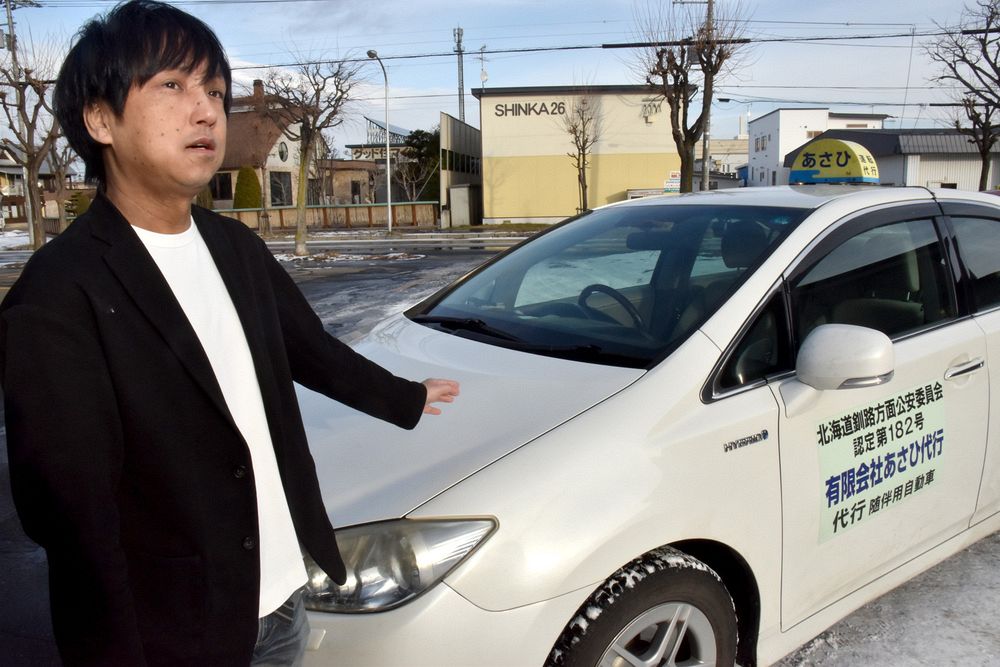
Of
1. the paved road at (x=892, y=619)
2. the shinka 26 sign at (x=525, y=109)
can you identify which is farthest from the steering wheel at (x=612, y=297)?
the shinka 26 sign at (x=525, y=109)

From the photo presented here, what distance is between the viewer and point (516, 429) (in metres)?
1.99

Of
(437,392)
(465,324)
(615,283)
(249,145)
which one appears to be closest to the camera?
(437,392)

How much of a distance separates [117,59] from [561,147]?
33589mm

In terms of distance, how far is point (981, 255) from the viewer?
10.1 feet

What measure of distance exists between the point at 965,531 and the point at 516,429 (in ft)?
6.18

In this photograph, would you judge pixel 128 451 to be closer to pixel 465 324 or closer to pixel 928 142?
pixel 465 324

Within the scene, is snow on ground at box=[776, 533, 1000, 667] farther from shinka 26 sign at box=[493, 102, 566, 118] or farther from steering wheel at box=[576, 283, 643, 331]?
shinka 26 sign at box=[493, 102, 566, 118]

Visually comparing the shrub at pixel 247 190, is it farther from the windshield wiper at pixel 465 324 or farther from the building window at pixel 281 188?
the windshield wiper at pixel 465 324

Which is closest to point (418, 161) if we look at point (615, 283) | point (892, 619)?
point (615, 283)

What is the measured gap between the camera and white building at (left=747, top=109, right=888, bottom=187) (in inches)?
2323

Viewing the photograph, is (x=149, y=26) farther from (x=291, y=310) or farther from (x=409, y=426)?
(x=409, y=426)

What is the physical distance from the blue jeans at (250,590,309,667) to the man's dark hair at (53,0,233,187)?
2.81ft

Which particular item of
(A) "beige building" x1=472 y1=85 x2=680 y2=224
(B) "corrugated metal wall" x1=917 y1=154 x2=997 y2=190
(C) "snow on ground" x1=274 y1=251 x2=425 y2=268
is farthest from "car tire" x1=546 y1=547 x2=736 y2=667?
(B) "corrugated metal wall" x1=917 y1=154 x2=997 y2=190

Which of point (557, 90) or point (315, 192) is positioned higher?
point (557, 90)
